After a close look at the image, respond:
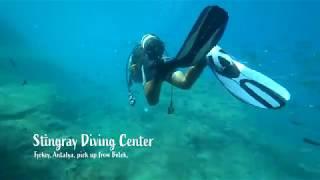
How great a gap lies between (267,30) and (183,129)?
32.8 m

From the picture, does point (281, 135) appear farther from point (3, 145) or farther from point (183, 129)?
point (3, 145)

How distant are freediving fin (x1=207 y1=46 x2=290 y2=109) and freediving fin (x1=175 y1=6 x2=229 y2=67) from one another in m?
0.45

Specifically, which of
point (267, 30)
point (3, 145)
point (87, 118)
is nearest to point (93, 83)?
point (87, 118)

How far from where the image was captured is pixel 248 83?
11.0 ft

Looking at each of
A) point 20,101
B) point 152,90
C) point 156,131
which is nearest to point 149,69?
point 152,90

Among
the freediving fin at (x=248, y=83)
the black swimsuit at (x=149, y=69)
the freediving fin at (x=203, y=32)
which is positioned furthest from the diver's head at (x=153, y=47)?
the freediving fin at (x=203, y=32)

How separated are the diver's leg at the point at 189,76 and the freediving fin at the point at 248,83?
8cm

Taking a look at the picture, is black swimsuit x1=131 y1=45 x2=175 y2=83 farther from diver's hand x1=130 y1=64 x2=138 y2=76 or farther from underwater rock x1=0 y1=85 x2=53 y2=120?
underwater rock x1=0 y1=85 x2=53 y2=120

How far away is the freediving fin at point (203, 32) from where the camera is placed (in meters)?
2.67

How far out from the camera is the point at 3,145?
541cm

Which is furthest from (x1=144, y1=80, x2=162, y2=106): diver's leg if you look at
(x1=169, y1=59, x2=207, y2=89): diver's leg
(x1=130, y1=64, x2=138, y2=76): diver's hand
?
(x1=130, y1=64, x2=138, y2=76): diver's hand

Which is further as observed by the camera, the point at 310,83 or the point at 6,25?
the point at 6,25

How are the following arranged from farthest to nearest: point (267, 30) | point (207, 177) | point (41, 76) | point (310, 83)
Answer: point (267, 30)
point (41, 76)
point (310, 83)
point (207, 177)

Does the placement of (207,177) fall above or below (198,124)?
below
